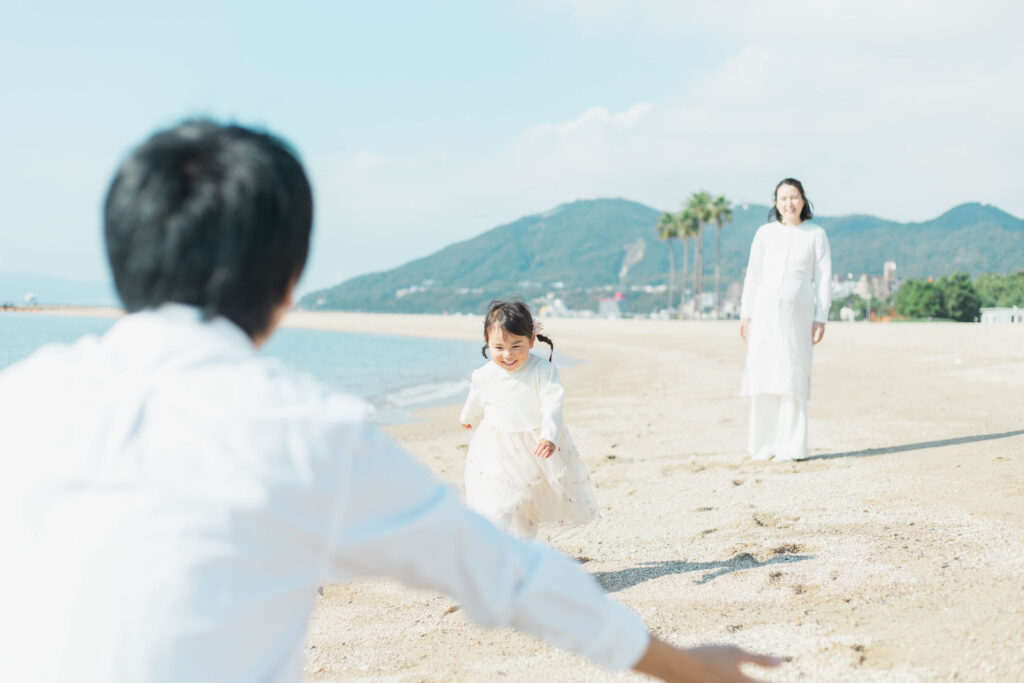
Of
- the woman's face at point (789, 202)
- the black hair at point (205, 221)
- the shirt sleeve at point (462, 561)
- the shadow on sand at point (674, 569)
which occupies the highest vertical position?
the woman's face at point (789, 202)

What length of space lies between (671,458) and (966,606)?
4.04 m

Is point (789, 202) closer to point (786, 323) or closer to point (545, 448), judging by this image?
point (786, 323)

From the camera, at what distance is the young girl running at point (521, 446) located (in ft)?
14.3

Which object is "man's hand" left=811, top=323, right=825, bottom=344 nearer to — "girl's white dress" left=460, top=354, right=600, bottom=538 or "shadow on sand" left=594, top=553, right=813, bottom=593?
"shadow on sand" left=594, top=553, right=813, bottom=593

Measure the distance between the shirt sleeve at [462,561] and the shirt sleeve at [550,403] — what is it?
310 centimetres

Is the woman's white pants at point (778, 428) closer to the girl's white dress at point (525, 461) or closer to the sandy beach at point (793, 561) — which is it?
the sandy beach at point (793, 561)

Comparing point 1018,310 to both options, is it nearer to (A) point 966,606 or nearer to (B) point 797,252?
(B) point 797,252

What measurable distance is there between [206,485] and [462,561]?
1.10 feet

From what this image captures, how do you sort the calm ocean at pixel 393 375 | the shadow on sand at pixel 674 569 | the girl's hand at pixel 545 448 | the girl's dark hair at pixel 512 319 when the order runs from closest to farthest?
the shadow on sand at pixel 674 569 < the girl's hand at pixel 545 448 < the girl's dark hair at pixel 512 319 < the calm ocean at pixel 393 375

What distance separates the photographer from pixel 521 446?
176 inches

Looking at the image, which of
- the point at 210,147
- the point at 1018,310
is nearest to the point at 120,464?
the point at 210,147

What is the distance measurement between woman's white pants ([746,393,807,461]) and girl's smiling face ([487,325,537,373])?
10.7 ft

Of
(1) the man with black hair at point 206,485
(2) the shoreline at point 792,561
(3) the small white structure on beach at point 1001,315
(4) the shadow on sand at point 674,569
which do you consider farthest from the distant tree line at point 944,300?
(1) the man with black hair at point 206,485

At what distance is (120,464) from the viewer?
102 cm
